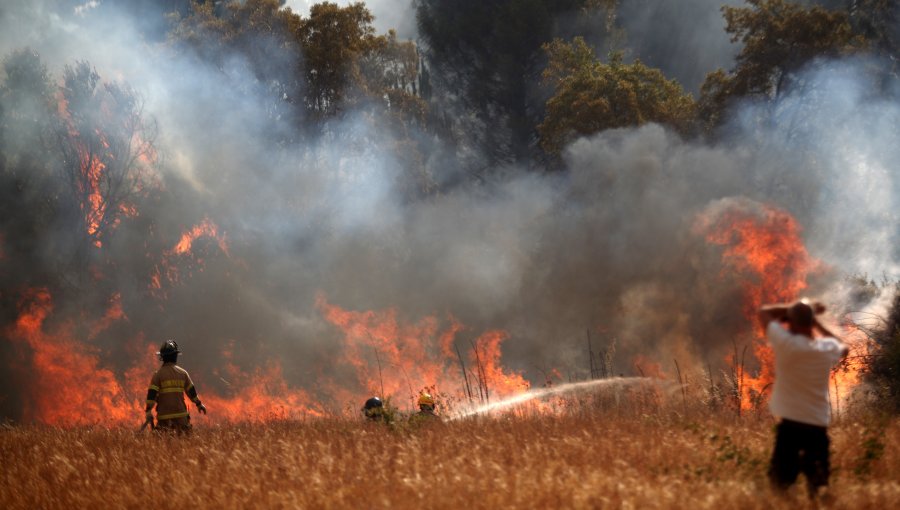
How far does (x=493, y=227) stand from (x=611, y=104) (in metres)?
6.18

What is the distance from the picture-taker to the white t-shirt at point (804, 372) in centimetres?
656

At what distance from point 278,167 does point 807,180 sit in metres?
16.9

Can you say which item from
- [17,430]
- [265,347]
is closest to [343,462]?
[17,430]

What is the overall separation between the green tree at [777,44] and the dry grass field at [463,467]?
18.9 m

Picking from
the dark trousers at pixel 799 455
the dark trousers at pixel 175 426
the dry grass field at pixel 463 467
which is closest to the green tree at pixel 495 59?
the dark trousers at pixel 175 426

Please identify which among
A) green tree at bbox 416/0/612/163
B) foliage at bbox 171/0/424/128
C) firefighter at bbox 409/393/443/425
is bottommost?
firefighter at bbox 409/393/443/425

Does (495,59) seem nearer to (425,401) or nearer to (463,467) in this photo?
(425,401)

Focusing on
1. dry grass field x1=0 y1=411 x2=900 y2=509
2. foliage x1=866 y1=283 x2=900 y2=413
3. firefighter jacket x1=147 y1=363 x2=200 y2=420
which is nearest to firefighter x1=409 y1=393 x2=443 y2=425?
dry grass field x1=0 y1=411 x2=900 y2=509

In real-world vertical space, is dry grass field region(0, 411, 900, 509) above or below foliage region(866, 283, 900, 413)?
below

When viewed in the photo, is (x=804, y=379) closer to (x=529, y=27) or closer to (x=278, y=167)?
(x=278, y=167)

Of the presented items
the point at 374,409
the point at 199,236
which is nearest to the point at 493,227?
the point at 199,236

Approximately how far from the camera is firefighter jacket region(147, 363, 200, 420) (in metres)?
11.8

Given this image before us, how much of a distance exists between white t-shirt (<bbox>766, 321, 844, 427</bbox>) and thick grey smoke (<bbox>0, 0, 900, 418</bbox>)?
14.2 m

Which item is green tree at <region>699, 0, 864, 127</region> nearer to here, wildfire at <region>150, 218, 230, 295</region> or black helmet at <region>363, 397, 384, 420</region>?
wildfire at <region>150, 218, 230, 295</region>
